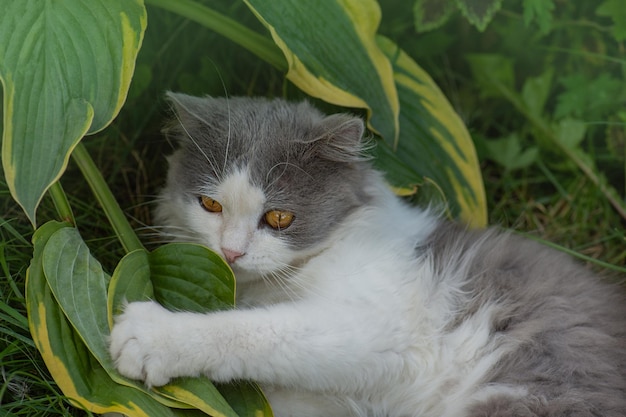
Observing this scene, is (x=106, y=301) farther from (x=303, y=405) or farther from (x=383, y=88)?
(x=383, y=88)

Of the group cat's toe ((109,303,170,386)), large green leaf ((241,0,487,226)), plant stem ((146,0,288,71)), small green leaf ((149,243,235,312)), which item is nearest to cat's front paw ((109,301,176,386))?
cat's toe ((109,303,170,386))

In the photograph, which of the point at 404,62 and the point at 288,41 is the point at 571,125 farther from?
the point at 288,41

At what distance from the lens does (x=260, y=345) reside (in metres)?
1.77

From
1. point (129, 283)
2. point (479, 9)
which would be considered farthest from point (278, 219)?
point (479, 9)

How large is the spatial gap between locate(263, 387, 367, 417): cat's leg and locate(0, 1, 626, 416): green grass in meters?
0.63

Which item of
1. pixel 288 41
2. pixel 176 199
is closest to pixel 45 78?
pixel 176 199

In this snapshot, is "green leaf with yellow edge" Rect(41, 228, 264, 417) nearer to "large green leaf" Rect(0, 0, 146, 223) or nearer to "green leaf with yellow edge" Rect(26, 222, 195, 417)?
"green leaf with yellow edge" Rect(26, 222, 195, 417)

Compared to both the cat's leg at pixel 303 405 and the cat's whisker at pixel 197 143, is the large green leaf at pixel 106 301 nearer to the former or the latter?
the cat's leg at pixel 303 405

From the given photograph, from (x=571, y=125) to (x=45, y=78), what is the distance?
205cm

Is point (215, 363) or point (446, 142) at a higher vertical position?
point (446, 142)

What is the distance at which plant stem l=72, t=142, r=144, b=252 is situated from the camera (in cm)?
203

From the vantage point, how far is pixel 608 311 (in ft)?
6.60

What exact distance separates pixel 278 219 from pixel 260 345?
37 cm

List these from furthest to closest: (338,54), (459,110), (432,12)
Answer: (459,110) → (432,12) → (338,54)
